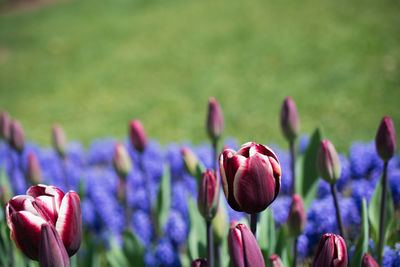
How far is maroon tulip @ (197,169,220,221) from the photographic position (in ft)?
3.43

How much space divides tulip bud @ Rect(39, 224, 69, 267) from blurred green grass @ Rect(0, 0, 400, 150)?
3336mm

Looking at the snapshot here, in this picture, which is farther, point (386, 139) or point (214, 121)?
point (214, 121)

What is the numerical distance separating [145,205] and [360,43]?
4279mm

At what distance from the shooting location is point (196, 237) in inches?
58.1

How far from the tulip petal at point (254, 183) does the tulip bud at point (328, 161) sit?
1.30 feet

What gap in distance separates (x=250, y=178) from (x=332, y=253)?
192 mm

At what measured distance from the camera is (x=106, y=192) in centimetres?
254

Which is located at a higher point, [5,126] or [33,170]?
[5,126]

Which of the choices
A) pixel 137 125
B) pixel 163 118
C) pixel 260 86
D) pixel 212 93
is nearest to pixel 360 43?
pixel 260 86

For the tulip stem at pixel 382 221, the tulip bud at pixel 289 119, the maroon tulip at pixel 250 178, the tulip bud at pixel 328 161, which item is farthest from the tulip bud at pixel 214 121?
the maroon tulip at pixel 250 178

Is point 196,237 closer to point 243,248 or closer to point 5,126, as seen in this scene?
point 243,248

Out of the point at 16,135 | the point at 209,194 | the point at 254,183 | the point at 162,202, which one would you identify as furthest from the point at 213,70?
the point at 254,183

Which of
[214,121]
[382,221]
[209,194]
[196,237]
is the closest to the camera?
[209,194]

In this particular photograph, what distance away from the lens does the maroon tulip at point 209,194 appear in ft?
3.43
